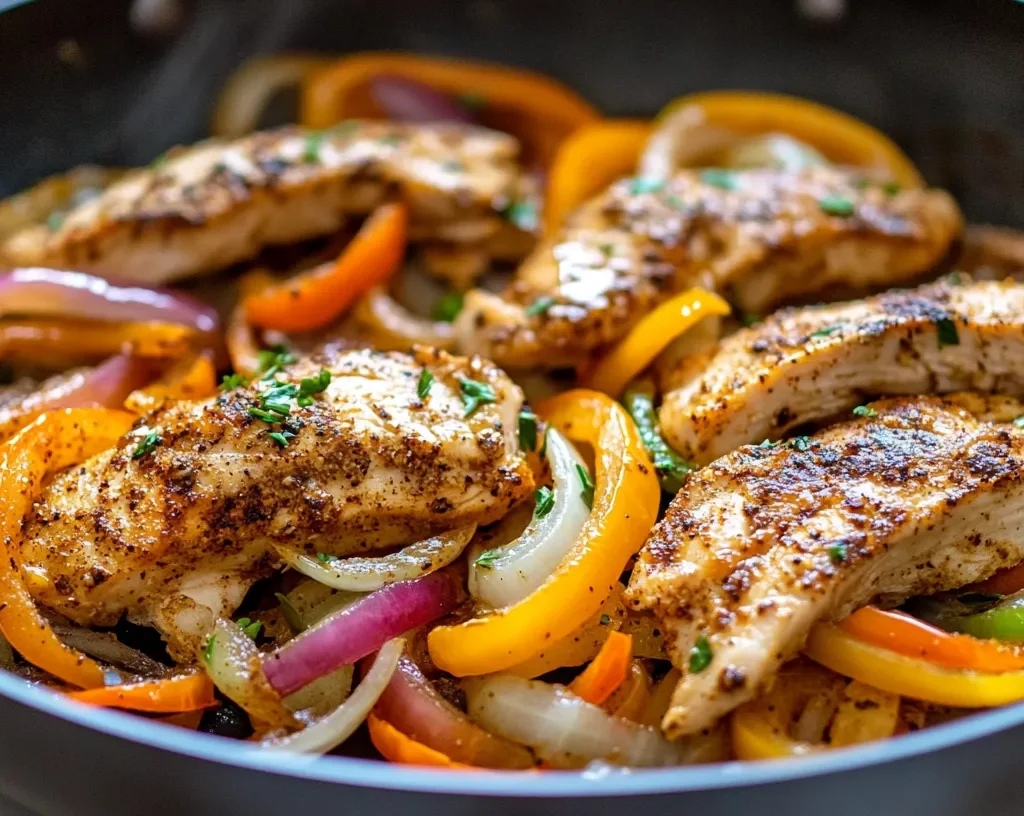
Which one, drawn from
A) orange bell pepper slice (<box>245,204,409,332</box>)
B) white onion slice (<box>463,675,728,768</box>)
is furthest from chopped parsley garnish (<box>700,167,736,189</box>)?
white onion slice (<box>463,675,728,768</box>)

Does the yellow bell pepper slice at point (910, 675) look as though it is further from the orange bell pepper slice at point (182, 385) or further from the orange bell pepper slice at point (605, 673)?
the orange bell pepper slice at point (182, 385)

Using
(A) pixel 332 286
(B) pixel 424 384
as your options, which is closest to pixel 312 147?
(A) pixel 332 286

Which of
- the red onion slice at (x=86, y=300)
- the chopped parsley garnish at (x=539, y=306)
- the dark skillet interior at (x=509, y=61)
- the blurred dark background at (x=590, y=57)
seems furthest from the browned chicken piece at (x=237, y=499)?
the blurred dark background at (x=590, y=57)

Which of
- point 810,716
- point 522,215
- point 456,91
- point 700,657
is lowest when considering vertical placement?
point 810,716

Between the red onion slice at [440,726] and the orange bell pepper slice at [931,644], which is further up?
the orange bell pepper slice at [931,644]

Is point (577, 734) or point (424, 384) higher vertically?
point (424, 384)

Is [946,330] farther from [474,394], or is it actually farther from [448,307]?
[448,307]
